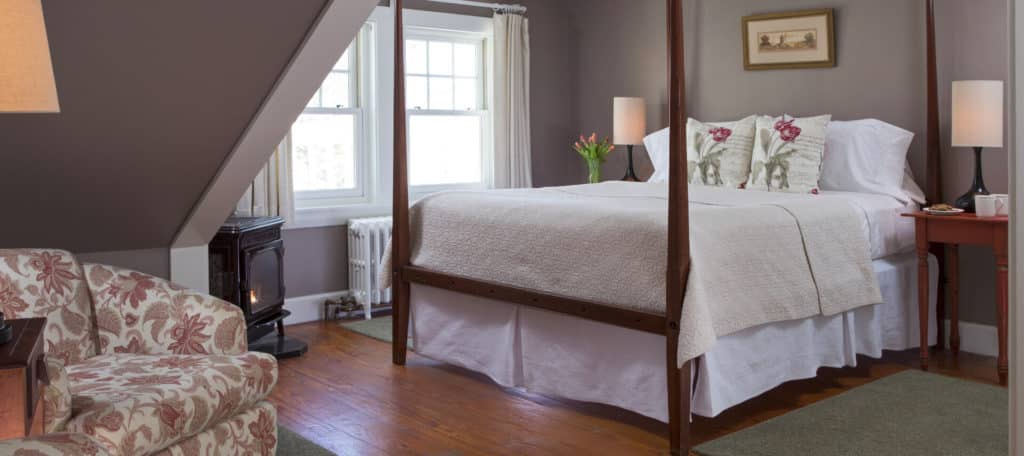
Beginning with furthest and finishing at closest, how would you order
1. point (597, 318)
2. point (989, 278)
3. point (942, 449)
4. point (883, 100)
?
point (883, 100)
point (989, 278)
point (597, 318)
point (942, 449)

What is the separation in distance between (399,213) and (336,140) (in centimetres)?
149

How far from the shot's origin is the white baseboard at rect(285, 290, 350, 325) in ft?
18.5

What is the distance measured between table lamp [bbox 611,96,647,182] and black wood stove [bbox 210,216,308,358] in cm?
223

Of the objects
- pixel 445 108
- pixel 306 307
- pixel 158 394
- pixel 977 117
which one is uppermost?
pixel 445 108

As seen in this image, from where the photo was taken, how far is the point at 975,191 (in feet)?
14.4

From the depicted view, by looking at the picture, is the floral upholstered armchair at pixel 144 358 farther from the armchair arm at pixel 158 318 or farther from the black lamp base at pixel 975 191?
the black lamp base at pixel 975 191

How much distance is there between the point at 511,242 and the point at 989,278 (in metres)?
2.38

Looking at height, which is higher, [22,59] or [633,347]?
[22,59]

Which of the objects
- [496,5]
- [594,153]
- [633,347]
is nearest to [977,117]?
[633,347]

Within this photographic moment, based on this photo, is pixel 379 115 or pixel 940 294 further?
pixel 379 115

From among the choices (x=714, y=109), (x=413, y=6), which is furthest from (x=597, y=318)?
(x=413, y=6)

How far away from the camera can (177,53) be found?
3053 millimetres

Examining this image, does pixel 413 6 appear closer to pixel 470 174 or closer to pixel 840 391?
pixel 470 174

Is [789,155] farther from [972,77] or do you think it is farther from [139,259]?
[139,259]
